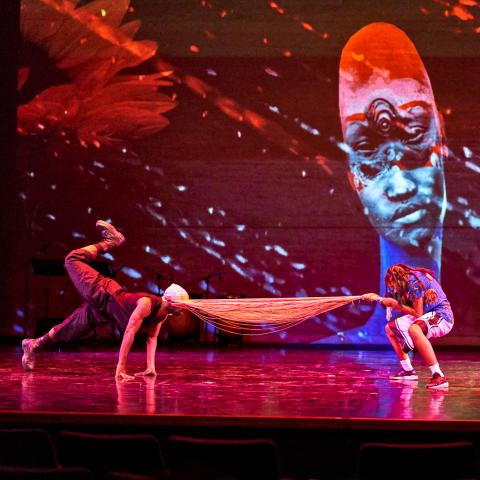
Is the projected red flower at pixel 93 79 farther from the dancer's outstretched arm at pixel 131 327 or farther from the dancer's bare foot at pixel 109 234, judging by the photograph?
the dancer's outstretched arm at pixel 131 327

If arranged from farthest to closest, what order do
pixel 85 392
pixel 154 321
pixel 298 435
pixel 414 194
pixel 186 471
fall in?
pixel 414 194, pixel 154 321, pixel 85 392, pixel 298 435, pixel 186 471

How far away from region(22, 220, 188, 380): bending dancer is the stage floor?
0.81ft

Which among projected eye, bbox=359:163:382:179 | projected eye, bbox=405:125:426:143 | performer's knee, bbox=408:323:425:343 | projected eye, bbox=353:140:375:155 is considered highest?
projected eye, bbox=405:125:426:143

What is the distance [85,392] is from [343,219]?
623 centimetres

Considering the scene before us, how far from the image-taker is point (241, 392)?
241 inches

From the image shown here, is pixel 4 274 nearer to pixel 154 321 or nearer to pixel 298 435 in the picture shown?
pixel 154 321

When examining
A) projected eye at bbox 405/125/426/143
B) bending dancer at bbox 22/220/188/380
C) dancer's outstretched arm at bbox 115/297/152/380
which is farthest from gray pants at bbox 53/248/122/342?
Answer: projected eye at bbox 405/125/426/143

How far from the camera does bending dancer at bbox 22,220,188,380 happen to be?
7035 millimetres

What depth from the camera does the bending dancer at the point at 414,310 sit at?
697 centimetres

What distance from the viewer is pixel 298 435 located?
477 cm

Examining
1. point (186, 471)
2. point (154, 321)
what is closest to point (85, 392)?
point (154, 321)

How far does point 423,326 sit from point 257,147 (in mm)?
A: 5179

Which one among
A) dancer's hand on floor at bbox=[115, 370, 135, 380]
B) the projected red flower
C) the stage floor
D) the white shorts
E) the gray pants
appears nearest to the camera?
the stage floor

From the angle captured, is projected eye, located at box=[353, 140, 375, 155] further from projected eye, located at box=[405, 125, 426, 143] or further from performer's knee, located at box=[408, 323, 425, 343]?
performer's knee, located at box=[408, 323, 425, 343]
